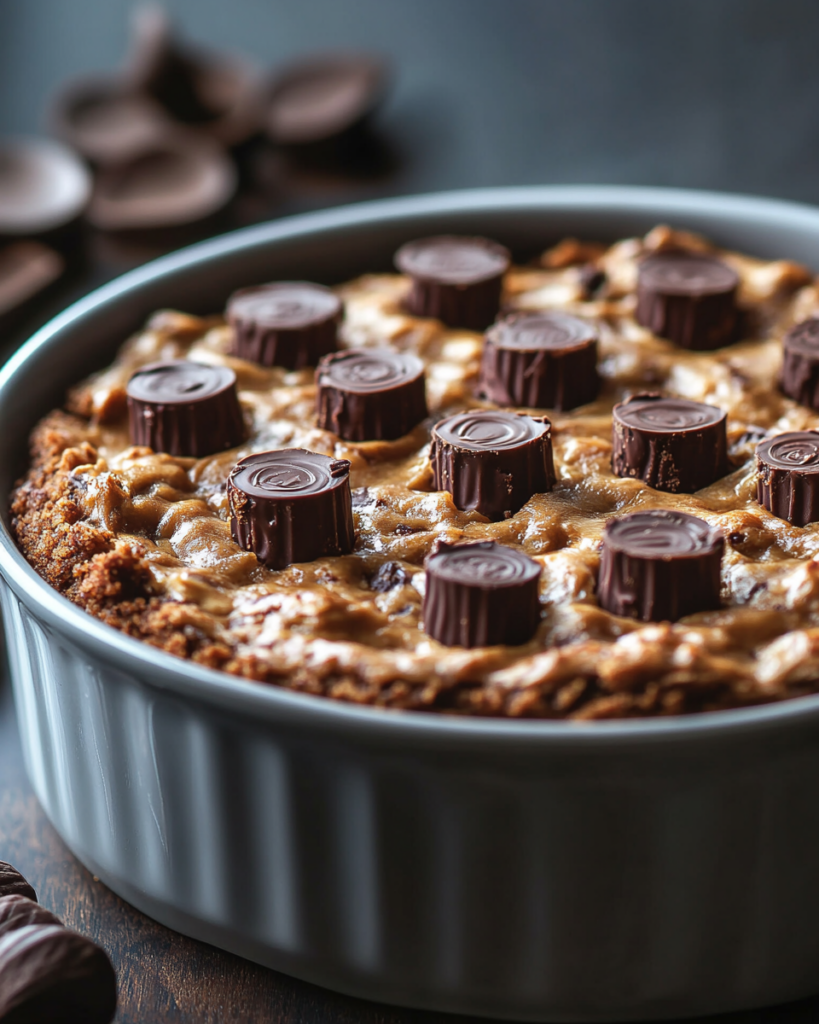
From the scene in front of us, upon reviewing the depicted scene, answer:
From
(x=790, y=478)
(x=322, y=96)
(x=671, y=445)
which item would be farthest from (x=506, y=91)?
(x=790, y=478)

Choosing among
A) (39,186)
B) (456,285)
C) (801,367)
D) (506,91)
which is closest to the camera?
(801,367)

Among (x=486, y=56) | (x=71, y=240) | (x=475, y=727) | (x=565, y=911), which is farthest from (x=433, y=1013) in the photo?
(x=486, y=56)

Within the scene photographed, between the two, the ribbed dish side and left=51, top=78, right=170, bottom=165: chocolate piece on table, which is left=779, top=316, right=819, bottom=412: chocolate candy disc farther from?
left=51, top=78, right=170, bottom=165: chocolate piece on table

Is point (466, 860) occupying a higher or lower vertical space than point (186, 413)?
lower

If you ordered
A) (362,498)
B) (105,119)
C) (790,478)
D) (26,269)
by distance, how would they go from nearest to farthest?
1. (790,478)
2. (362,498)
3. (26,269)
4. (105,119)

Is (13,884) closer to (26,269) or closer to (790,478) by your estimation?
(790,478)

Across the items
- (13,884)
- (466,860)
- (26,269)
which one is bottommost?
(13,884)

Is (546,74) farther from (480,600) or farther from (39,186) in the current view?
(480,600)

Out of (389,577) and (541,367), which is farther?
(541,367)
